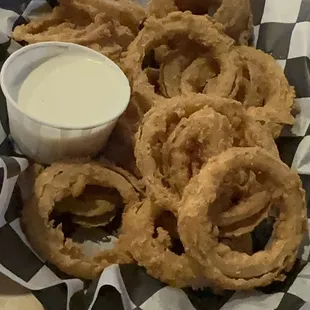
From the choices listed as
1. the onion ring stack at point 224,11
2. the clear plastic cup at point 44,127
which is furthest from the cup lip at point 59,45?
the onion ring stack at point 224,11

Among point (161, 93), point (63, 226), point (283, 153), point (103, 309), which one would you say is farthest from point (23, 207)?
point (283, 153)

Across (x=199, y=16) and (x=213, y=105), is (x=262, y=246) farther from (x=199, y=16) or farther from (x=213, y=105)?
(x=199, y=16)

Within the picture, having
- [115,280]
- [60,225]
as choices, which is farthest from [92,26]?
[115,280]

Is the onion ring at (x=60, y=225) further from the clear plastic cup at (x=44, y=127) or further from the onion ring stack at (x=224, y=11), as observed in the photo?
the onion ring stack at (x=224, y=11)

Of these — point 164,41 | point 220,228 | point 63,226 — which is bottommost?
point 63,226

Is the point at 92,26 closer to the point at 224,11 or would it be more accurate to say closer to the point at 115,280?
the point at 224,11

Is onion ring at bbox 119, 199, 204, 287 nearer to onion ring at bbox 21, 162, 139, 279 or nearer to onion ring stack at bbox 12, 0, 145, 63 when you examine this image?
onion ring at bbox 21, 162, 139, 279

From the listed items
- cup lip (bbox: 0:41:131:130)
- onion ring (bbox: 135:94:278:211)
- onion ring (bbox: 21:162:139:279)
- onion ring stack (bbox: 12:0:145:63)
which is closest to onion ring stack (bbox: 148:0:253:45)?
onion ring stack (bbox: 12:0:145:63)
